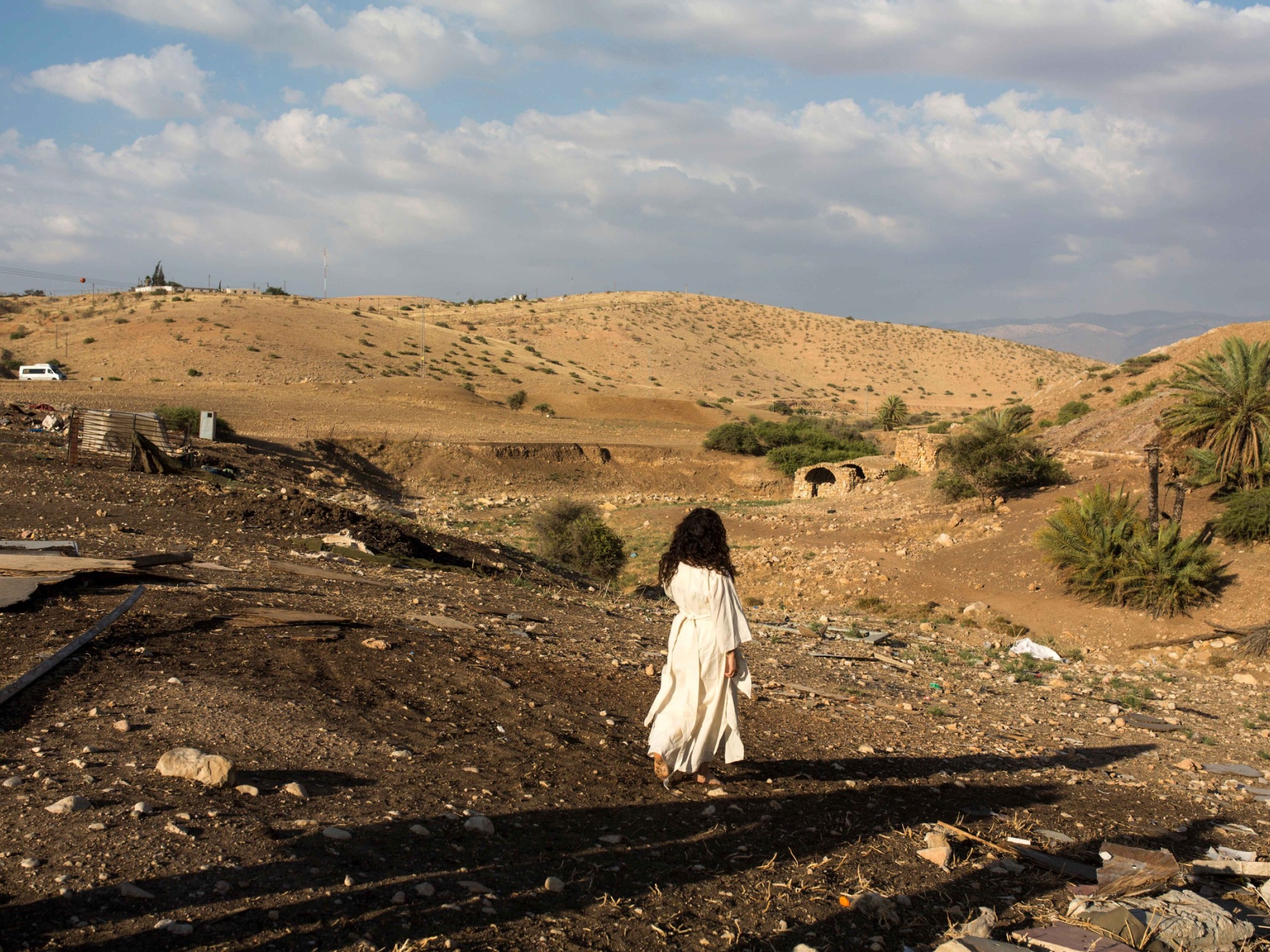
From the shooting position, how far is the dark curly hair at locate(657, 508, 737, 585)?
196 inches

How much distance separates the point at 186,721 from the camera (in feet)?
15.9

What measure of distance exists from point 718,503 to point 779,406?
2748 cm

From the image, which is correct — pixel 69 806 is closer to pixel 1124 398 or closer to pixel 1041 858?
pixel 1041 858

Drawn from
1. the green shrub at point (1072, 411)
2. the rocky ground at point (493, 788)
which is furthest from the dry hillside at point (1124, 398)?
the rocky ground at point (493, 788)

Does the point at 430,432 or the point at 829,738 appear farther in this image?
the point at 430,432

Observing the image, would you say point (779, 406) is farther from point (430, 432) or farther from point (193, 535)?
point (193, 535)

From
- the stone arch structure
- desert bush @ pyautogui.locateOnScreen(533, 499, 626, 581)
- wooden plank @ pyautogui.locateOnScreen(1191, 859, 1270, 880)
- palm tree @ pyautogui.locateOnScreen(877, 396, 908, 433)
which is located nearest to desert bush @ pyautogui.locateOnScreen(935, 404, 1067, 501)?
desert bush @ pyautogui.locateOnScreen(533, 499, 626, 581)

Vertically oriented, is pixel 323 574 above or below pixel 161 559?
below

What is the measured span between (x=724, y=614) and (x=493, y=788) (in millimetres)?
1497

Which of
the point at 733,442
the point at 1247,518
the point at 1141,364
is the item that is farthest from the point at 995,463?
the point at 733,442

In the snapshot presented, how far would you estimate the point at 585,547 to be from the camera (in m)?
19.8

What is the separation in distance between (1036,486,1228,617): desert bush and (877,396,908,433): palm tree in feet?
106

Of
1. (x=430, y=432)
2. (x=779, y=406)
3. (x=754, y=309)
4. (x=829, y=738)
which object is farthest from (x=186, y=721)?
(x=754, y=309)

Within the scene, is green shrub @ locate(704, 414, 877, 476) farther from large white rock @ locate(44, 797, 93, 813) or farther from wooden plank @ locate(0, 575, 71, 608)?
large white rock @ locate(44, 797, 93, 813)
